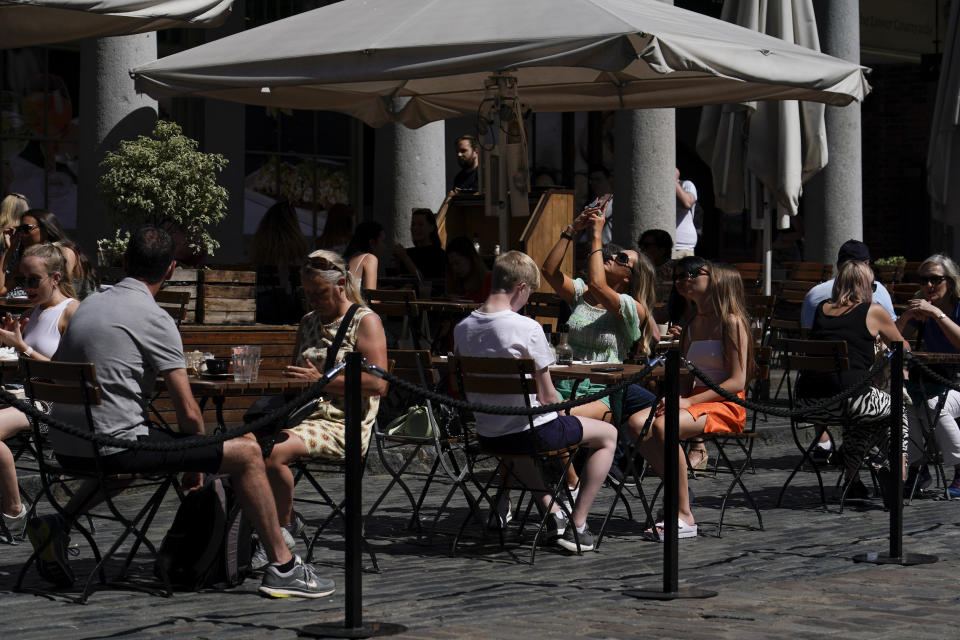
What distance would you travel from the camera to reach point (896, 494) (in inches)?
312

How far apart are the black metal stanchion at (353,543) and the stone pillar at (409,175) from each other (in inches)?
333

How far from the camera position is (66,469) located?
22.4 ft

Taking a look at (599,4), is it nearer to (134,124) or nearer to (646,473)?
(646,473)

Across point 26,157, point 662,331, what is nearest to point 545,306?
point 662,331

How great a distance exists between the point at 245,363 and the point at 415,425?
44.7 inches

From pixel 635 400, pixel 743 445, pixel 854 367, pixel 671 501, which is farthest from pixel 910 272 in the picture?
pixel 671 501

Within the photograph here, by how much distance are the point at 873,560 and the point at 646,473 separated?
10.6 feet

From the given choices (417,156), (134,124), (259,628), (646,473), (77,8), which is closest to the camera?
(259,628)

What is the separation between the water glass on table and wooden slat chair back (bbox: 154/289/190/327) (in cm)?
309

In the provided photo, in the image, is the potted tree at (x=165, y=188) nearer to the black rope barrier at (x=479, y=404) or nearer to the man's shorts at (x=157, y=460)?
the man's shorts at (x=157, y=460)

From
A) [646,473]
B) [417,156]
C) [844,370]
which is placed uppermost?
[417,156]

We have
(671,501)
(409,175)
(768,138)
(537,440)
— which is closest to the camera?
(671,501)

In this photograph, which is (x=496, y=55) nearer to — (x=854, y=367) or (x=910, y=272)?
(x=854, y=367)

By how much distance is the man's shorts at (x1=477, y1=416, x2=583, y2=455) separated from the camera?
7.80 m
